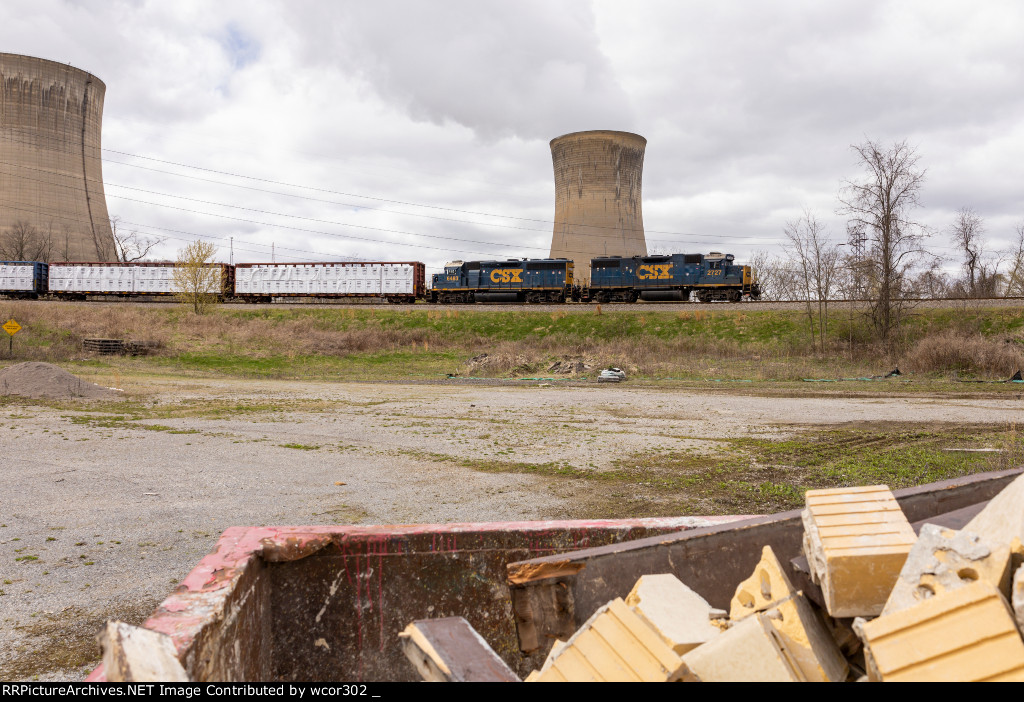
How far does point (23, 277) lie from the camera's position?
4700 centimetres

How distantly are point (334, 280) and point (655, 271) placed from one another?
22.9 metres

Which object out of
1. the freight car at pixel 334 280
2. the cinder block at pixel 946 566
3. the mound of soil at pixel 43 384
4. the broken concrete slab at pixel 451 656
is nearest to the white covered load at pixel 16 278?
the freight car at pixel 334 280

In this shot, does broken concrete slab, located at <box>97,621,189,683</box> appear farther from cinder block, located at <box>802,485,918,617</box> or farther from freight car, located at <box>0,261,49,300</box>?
freight car, located at <box>0,261,49,300</box>

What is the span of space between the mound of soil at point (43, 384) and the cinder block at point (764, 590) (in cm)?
1978

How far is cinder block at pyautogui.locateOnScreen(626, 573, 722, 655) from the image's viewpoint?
1.90m

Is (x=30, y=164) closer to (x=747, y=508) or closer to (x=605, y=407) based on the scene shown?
(x=605, y=407)

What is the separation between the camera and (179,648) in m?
1.70

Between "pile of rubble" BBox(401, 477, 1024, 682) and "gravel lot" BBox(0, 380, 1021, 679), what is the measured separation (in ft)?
10.4

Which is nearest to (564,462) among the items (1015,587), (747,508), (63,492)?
(747,508)

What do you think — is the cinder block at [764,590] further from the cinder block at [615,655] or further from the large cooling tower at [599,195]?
the large cooling tower at [599,195]

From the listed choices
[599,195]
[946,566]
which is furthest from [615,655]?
[599,195]

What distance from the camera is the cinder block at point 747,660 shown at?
162 centimetres
